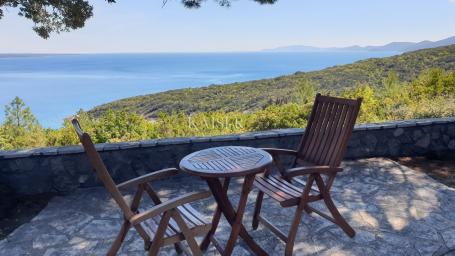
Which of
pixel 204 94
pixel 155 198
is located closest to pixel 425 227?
pixel 155 198

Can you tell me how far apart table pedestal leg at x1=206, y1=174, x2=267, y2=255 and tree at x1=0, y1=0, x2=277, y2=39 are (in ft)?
8.06

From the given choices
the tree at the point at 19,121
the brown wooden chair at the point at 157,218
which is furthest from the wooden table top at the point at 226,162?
the tree at the point at 19,121

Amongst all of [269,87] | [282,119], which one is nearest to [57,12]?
[282,119]

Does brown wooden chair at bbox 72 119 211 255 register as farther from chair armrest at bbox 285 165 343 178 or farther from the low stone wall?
the low stone wall

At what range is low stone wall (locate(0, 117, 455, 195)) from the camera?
3918 millimetres

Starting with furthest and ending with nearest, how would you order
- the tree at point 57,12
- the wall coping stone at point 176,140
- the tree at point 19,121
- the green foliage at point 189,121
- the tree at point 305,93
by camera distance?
1. the tree at point 305,93
2. the tree at point 19,121
3. the green foliage at point 189,121
4. the tree at point 57,12
5. the wall coping stone at point 176,140

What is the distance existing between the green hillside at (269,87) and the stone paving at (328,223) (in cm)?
1480

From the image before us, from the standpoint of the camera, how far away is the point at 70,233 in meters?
3.03

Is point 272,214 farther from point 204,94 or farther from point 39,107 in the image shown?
point 39,107

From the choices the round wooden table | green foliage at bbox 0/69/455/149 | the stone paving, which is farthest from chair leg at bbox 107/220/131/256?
green foliage at bbox 0/69/455/149

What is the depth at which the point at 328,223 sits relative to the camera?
121 inches

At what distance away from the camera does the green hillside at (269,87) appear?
2069cm

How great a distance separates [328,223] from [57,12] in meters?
3.61

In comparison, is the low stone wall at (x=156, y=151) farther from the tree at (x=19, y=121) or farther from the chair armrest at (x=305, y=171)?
the tree at (x=19, y=121)
